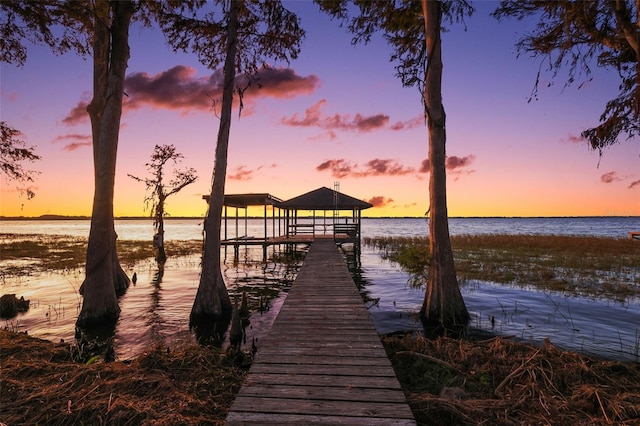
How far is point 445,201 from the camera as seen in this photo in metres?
10.1

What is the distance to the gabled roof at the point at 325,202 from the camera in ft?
81.8

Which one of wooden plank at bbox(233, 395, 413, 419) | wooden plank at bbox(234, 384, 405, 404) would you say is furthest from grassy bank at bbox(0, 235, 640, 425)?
wooden plank at bbox(233, 395, 413, 419)

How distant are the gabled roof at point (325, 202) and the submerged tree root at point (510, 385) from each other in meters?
18.2

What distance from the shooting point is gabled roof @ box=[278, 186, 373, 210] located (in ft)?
81.8

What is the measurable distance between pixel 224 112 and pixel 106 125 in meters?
3.51

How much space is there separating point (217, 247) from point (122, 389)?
6.00 metres

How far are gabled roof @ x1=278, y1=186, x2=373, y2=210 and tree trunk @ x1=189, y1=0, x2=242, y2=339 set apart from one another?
14101 mm

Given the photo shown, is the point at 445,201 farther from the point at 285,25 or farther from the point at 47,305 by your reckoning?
the point at 47,305

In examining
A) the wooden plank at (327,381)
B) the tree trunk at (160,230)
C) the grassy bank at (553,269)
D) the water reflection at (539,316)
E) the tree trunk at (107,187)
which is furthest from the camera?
the tree trunk at (160,230)

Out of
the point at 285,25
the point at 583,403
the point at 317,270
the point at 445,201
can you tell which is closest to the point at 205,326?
the point at 317,270

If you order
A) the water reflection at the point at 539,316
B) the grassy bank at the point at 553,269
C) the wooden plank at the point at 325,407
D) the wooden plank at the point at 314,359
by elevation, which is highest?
the wooden plank at the point at 325,407

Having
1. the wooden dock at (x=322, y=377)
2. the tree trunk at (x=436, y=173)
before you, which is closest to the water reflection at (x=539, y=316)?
the tree trunk at (x=436, y=173)

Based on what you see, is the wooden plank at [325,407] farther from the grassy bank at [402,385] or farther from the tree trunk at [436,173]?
the tree trunk at [436,173]

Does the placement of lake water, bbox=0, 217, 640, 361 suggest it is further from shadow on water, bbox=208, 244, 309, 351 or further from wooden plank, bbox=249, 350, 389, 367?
wooden plank, bbox=249, 350, 389, 367
